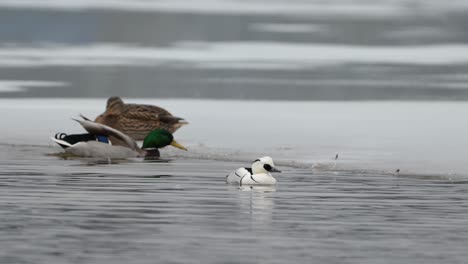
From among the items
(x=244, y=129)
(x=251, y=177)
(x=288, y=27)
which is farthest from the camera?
(x=288, y=27)

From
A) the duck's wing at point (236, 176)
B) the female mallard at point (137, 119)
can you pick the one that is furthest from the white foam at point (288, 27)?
the duck's wing at point (236, 176)

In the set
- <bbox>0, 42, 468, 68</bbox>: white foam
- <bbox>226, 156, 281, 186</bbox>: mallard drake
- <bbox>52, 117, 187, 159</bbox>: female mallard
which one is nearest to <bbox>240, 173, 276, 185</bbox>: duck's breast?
<bbox>226, 156, 281, 186</bbox>: mallard drake

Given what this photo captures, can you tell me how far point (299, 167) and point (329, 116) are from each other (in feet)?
21.6

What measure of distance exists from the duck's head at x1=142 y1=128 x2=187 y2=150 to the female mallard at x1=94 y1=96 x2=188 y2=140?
1.67 metres

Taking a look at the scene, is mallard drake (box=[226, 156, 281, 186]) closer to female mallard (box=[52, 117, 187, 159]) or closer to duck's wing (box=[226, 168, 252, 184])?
duck's wing (box=[226, 168, 252, 184])

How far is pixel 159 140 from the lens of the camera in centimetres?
2019

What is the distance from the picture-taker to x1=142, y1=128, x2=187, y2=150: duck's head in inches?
792

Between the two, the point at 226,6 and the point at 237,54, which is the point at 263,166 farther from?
the point at 226,6

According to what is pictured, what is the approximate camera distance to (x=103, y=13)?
4084cm

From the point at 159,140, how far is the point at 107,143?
2.44 ft

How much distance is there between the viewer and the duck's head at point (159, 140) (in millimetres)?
20125

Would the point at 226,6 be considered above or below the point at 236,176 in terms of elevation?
above

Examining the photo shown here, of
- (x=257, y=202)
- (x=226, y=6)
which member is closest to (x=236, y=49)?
(x=226, y=6)

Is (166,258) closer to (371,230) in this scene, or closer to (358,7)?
(371,230)
